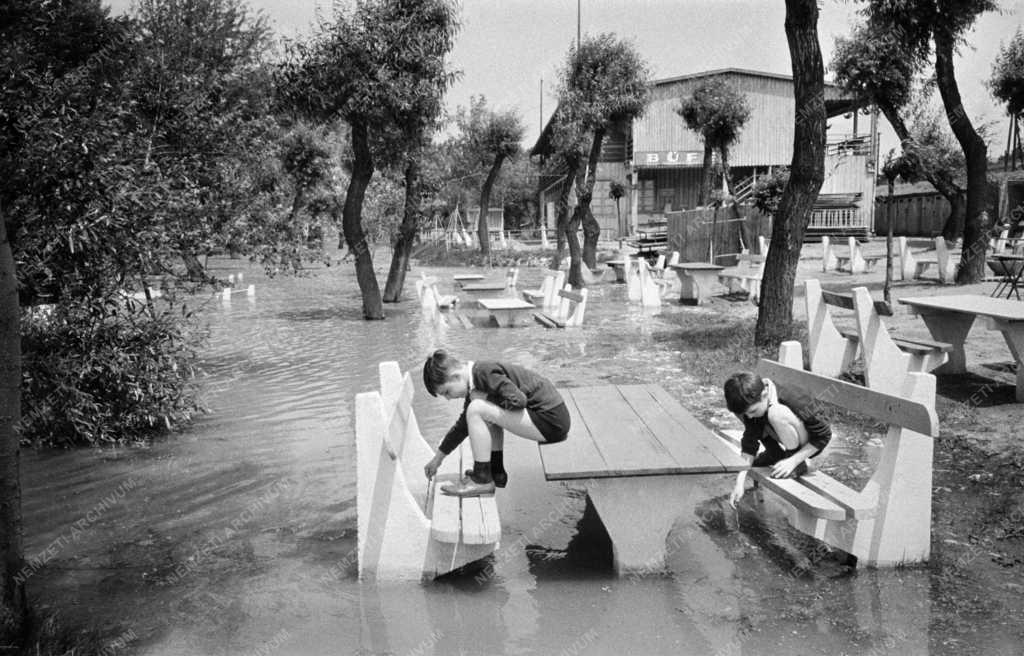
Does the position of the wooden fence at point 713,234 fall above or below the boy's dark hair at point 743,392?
above

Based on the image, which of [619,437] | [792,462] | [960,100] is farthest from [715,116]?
[619,437]

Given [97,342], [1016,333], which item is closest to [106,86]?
[97,342]

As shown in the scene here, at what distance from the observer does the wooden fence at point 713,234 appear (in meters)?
26.4

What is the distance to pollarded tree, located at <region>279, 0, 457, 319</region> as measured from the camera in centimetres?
1478

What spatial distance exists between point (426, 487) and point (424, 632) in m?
1.76

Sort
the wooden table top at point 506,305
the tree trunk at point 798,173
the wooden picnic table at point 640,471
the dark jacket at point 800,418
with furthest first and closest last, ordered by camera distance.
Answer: the wooden table top at point 506,305, the tree trunk at point 798,173, the dark jacket at point 800,418, the wooden picnic table at point 640,471

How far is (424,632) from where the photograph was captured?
3.83 m

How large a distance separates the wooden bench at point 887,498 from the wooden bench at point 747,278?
491 inches

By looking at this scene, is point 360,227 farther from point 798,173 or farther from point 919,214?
point 919,214

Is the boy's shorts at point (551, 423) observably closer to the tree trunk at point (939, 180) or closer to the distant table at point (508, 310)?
the distant table at point (508, 310)

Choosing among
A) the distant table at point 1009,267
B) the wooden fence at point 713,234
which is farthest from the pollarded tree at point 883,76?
the distant table at point 1009,267

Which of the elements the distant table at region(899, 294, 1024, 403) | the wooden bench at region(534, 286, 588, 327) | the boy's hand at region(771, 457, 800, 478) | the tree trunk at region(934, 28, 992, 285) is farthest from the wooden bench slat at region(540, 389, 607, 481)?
the tree trunk at region(934, 28, 992, 285)

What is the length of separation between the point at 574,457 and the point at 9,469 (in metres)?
2.51

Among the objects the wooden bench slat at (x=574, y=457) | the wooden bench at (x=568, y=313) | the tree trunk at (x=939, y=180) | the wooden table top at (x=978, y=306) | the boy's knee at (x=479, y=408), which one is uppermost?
the tree trunk at (x=939, y=180)
